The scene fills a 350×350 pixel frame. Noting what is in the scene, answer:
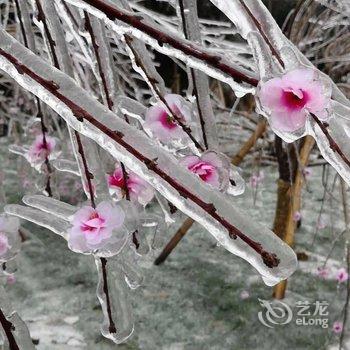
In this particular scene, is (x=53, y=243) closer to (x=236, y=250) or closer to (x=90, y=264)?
(x=90, y=264)

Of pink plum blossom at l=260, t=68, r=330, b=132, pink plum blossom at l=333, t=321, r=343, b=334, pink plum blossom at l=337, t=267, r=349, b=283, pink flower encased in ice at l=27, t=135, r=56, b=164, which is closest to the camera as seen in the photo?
pink plum blossom at l=260, t=68, r=330, b=132

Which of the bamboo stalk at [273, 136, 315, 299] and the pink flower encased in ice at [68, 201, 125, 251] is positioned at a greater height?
the pink flower encased in ice at [68, 201, 125, 251]

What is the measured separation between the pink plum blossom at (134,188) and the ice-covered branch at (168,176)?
0.75ft

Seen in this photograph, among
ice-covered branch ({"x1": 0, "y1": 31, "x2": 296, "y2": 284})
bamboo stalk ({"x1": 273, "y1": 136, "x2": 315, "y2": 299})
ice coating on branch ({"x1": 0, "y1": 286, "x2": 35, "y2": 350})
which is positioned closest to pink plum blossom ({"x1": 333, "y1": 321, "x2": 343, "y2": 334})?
bamboo stalk ({"x1": 273, "y1": 136, "x2": 315, "y2": 299})

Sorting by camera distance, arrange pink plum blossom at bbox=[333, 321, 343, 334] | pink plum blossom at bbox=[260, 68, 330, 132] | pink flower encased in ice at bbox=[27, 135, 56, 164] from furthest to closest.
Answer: pink plum blossom at bbox=[333, 321, 343, 334], pink flower encased in ice at bbox=[27, 135, 56, 164], pink plum blossom at bbox=[260, 68, 330, 132]

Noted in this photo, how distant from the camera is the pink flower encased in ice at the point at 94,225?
25.9 inches

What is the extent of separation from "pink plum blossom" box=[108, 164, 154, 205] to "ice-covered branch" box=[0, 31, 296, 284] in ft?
0.75

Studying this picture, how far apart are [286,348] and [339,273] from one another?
0.57 meters

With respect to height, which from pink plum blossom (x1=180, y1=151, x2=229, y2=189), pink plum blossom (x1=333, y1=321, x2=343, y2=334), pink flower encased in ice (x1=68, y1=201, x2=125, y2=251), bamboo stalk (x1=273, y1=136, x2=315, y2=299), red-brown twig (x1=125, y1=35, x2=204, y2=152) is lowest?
pink plum blossom (x1=333, y1=321, x2=343, y2=334)

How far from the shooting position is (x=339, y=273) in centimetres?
301

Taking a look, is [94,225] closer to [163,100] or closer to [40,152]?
[163,100]

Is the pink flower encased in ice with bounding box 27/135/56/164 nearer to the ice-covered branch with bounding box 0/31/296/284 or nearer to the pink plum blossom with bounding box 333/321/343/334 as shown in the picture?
the ice-covered branch with bounding box 0/31/296/284

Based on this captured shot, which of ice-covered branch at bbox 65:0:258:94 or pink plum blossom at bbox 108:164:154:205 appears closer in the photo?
ice-covered branch at bbox 65:0:258:94

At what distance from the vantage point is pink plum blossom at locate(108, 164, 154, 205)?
2.65 ft
